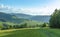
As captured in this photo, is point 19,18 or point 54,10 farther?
point 19,18

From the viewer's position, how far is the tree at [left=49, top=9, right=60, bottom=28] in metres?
36.2

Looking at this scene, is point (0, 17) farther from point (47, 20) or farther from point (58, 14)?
point (58, 14)

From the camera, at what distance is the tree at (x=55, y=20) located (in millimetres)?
36231

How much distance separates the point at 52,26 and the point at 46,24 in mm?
1502

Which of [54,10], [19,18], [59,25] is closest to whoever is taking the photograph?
[59,25]

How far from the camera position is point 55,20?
123 feet

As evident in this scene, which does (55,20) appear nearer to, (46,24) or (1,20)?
(46,24)

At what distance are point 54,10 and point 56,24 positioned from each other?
3767mm

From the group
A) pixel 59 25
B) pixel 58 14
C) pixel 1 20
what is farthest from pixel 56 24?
pixel 1 20

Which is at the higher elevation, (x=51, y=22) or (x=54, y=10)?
(x=54, y=10)

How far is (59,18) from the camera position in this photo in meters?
37.4

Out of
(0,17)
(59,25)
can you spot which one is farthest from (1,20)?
(59,25)

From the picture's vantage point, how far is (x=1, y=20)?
38.4m

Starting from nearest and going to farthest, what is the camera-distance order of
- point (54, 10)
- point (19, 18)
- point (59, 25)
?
point (59, 25)
point (54, 10)
point (19, 18)
